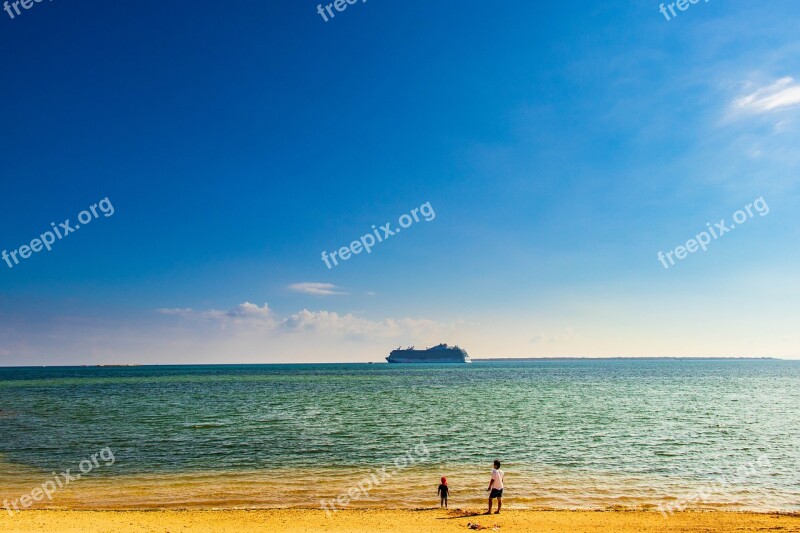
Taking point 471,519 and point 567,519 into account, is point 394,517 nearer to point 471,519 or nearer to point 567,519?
point 471,519

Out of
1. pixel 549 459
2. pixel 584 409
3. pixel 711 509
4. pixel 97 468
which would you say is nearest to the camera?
pixel 711 509

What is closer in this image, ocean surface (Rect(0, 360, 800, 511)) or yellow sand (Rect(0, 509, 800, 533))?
yellow sand (Rect(0, 509, 800, 533))

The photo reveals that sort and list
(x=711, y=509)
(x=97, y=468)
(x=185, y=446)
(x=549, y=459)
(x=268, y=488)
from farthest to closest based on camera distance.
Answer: (x=185, y=446)
(x=549, y=459)
(x=97, y=468)
(x=268, y=488)
(x=711, y=509)

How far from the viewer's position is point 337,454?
32625 mm

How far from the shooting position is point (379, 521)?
1934 centimetres

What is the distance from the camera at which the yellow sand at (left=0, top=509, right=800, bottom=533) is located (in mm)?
18156

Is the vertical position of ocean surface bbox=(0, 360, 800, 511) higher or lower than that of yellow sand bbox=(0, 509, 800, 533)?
lower

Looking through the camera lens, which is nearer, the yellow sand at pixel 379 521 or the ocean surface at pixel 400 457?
the yellow sand at pixel 379 521

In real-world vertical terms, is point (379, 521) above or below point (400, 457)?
above

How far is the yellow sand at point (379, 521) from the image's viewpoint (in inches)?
715

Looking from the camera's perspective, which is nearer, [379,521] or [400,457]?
[379,521]

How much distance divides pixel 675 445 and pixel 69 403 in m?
73.4

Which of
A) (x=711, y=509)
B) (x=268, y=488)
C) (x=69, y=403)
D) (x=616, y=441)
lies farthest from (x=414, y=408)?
(x=69, y=403)

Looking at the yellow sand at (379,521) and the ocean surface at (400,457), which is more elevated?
the yellow sand at (379,521)
